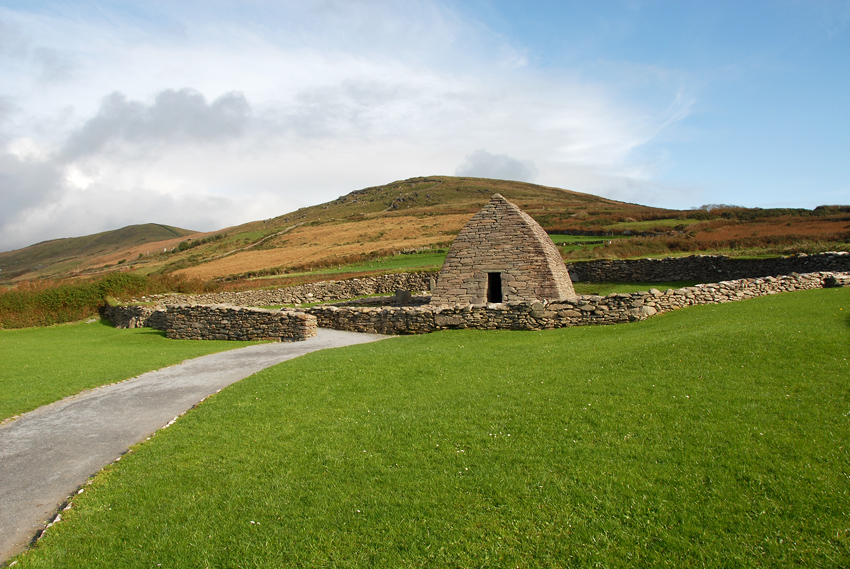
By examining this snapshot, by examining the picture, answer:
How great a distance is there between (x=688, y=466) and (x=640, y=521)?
125 cm

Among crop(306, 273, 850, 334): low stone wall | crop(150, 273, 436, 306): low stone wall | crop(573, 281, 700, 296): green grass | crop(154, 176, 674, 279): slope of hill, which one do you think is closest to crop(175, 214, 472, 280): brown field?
crop(154, 176, 674, 279): slope of hill

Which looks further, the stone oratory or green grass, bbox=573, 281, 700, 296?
green grass, bbox=573, 281, 700, 296

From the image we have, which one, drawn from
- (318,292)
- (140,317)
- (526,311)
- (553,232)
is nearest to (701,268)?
(526,311)

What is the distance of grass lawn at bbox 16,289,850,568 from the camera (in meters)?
4.44

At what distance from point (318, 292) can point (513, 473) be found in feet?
106

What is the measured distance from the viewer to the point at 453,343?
51.0 ft

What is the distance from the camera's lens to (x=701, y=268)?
3153 centimetres

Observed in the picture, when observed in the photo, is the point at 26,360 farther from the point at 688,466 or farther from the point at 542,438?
the point at 688,466

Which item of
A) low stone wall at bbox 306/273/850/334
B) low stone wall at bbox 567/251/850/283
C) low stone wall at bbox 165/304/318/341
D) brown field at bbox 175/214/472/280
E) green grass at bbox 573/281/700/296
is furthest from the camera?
brown field at bbox 175/214/472/280

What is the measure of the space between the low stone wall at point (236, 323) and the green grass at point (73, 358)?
0.82 metres

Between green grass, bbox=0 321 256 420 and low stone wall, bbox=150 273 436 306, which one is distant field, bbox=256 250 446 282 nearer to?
low stone wall, bbox=150 273 436 306

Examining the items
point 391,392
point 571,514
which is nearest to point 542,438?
point 571,514

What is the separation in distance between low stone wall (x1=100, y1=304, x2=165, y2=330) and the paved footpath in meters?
13.3

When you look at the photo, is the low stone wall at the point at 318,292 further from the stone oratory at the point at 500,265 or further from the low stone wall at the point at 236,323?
the stone oratory at the point at 500,265
